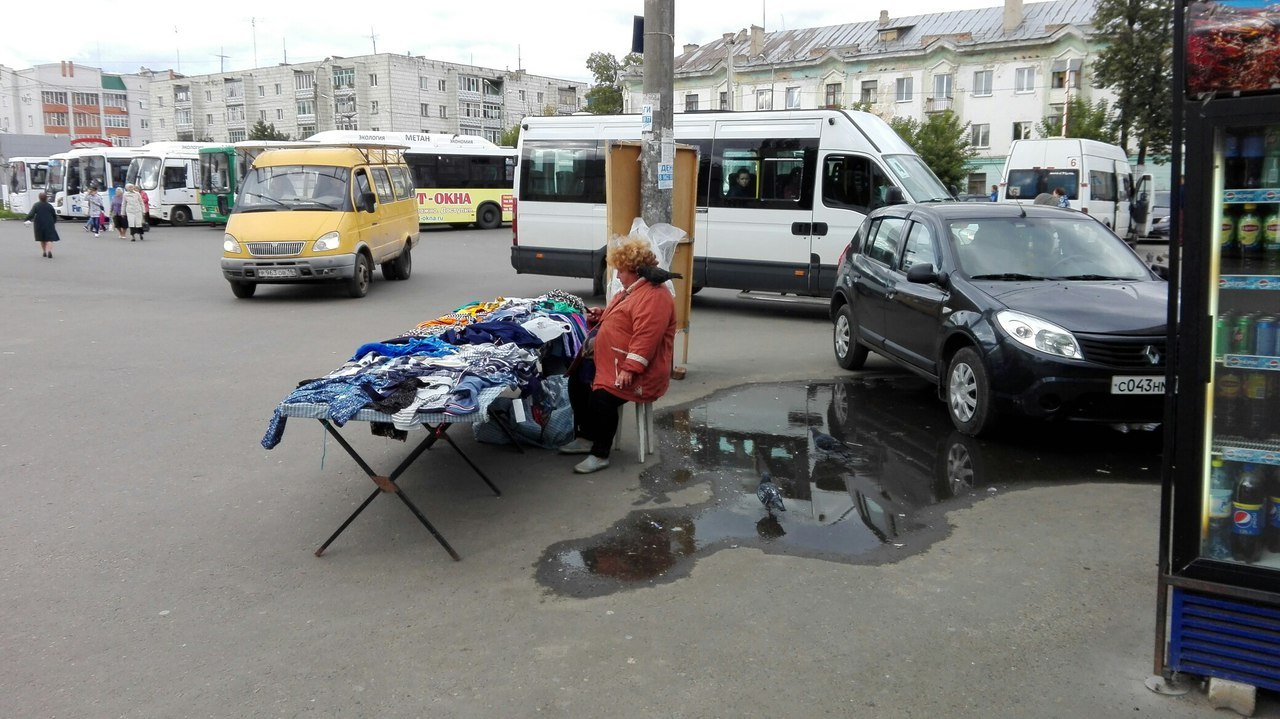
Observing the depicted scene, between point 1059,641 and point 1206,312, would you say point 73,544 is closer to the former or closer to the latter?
point 1059,641

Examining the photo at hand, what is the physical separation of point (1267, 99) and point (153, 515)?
19.2ft

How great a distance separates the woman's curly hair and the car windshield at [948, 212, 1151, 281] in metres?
2.87

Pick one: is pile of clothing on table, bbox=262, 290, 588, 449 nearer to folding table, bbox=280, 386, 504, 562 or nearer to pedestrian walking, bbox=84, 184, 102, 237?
folding table, bbox=280, 386, 504, 562

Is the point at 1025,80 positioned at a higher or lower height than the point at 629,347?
higher

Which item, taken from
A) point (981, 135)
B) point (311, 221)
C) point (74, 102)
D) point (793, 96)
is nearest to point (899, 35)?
point (793, 96)

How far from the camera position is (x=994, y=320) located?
687cm

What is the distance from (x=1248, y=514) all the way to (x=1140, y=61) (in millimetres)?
28762

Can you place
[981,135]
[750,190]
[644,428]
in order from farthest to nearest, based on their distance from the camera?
[981,135], [750,190], [644,428]

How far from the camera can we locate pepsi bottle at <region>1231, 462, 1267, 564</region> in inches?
135

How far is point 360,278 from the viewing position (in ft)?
52.2

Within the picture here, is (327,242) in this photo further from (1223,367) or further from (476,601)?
(1223,367)

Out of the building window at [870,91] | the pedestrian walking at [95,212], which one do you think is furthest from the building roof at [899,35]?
the pedestrian walking at [95,212]

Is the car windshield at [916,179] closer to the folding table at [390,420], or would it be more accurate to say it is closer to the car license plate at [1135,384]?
the car license plate at [1135,384]

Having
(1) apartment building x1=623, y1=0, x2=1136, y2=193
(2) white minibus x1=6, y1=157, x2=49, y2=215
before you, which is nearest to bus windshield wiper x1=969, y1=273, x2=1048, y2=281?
(2) white minibus x1=6, y1=157, x2=49, y2=215
